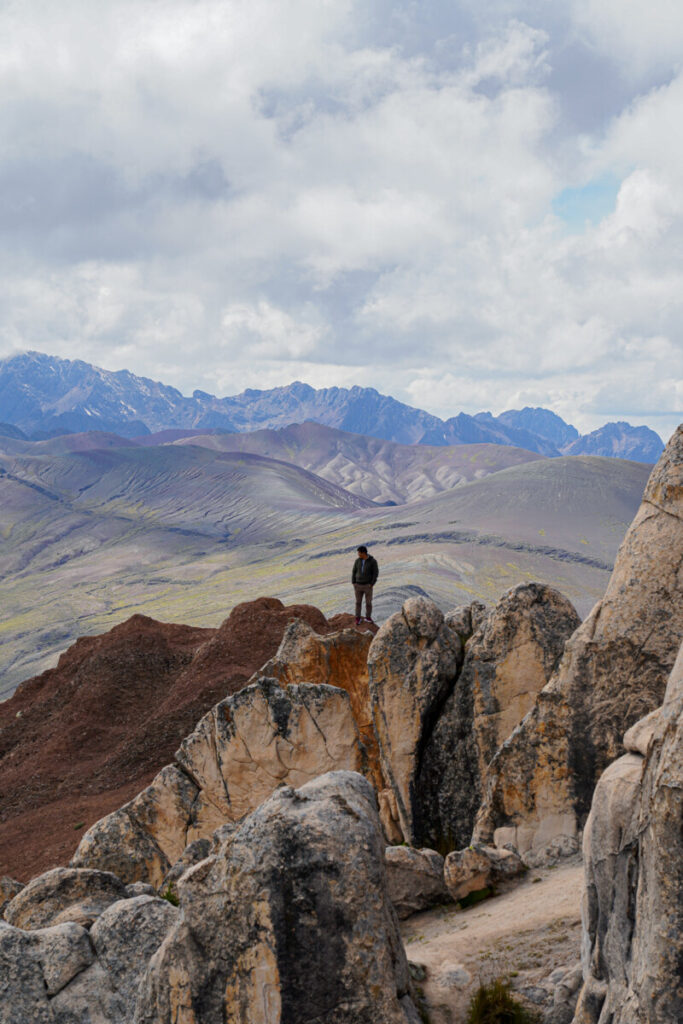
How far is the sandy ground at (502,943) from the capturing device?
997cm

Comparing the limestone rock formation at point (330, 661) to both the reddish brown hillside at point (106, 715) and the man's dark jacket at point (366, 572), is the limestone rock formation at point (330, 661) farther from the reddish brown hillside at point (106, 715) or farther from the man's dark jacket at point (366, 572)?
the reddish brown hillside at point (106, 715)

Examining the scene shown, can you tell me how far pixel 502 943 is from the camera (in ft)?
36.6

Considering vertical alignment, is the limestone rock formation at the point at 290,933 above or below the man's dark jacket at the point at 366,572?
below

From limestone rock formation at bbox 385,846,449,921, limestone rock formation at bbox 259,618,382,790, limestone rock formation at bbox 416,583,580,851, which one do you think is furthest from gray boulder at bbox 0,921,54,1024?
limestone rock formation at bbox 259,618,382,790

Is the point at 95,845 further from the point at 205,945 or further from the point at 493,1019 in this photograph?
the point at 493,1019

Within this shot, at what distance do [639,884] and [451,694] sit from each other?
38.5 ft

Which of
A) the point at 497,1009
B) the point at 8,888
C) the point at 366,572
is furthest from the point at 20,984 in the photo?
the point at 366,572

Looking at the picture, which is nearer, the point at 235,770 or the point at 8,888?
the point at 8,888

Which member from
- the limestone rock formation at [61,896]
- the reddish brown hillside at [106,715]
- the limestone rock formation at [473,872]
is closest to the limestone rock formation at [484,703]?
the limestone rock formation at [473,872]

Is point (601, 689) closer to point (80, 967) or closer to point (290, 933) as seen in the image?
point (290, 933)

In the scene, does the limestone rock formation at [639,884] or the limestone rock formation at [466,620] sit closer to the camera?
the limestone rock formation at [639,884]

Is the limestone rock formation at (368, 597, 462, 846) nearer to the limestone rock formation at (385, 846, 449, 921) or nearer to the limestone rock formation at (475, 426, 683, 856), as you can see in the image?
the limestone rock formation at (475, 426, 683, 856)

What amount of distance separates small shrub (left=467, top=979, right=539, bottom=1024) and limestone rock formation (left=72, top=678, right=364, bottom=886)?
9.96 m

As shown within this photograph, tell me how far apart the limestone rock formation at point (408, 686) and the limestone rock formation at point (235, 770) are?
1061 mm
